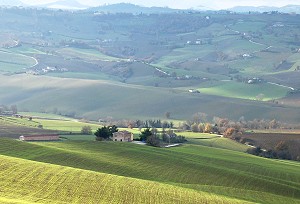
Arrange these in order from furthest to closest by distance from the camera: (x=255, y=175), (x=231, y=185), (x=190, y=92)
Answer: (x=190, y=92), (x=255, y=175), (x=231, y=185)

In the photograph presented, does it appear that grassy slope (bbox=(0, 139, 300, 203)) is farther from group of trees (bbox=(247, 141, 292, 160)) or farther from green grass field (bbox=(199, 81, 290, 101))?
green grass field (bbox=(199, 81, 290, 101))

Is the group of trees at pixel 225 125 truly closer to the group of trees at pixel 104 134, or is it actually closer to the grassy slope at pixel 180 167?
the group of trees at pixel 104 134

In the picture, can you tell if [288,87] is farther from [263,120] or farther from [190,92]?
[263,120]

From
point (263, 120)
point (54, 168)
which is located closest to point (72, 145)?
point (54, 168)

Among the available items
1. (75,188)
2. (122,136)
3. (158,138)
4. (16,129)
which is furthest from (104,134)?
(75,188)

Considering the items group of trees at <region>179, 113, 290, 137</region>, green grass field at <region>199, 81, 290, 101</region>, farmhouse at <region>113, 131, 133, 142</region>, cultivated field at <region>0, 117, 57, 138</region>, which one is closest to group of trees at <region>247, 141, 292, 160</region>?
group of trees at <region>179, 113, 290, 137</region>

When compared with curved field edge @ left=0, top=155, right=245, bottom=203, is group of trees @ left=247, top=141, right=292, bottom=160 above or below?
above

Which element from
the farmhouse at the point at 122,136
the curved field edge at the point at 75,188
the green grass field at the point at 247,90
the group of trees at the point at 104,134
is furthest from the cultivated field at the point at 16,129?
the green grass field at the point at 247,90
